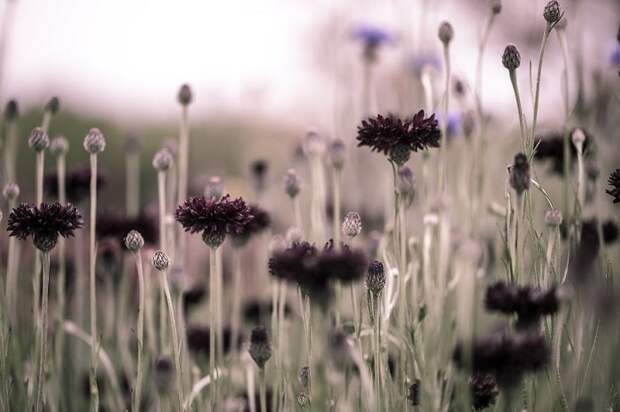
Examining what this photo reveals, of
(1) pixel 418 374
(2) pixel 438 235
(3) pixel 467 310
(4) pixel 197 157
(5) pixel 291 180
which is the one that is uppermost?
(4) pixel 197 157

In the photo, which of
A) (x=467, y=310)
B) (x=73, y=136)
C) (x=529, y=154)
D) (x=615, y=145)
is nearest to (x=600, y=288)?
(x=529, y=154)

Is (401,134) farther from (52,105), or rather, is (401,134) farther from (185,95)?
(52,105)

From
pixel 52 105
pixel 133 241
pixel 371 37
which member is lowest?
pixel 133 241

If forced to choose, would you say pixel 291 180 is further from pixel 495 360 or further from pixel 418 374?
pixel 495 360

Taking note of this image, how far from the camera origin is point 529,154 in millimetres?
1425

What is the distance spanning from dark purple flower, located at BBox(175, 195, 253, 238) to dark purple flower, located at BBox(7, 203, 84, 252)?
228 mm

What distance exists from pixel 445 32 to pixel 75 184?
45.2 inches

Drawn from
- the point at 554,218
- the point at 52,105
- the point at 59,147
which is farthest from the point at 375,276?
the point at 52,105

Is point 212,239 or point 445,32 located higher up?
point 445,32

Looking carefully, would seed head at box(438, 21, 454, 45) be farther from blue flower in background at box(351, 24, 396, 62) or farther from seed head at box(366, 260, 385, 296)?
blue flower in background at box(351, 24, 396, 62)

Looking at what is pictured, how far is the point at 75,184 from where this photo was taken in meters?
2.13

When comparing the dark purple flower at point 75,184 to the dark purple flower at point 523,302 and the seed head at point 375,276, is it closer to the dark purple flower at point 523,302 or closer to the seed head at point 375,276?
the seed head at point 375,276

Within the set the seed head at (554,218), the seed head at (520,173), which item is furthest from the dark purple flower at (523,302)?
the seed head at (554,218)

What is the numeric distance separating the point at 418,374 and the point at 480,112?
25.5 inches
